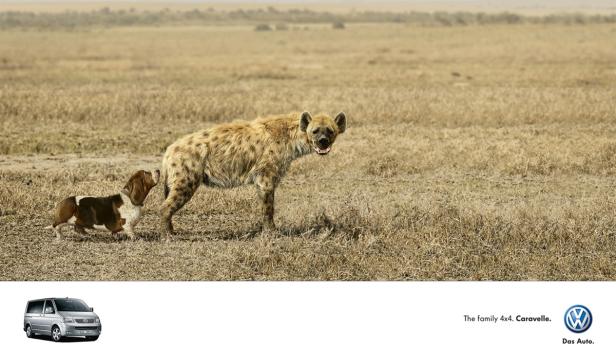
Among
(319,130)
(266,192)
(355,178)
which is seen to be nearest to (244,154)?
(266,192)

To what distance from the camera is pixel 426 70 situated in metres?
37.3

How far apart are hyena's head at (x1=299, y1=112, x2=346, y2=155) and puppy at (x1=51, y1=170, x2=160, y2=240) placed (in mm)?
1457

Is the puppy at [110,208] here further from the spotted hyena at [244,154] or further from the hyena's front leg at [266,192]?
the hyena's front leg at [266,192]

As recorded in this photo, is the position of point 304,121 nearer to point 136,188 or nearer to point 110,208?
point 136,188

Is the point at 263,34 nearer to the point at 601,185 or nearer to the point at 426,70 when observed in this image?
the point at 426,70

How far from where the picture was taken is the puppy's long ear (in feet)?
29.6

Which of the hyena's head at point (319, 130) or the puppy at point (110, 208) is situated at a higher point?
the hyena's head at point (319, 130)

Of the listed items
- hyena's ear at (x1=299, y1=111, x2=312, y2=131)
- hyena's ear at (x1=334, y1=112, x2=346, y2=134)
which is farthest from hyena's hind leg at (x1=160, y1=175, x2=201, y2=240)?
hyena's ear at (x1=334, y1=112, x2=346, y2=134)
